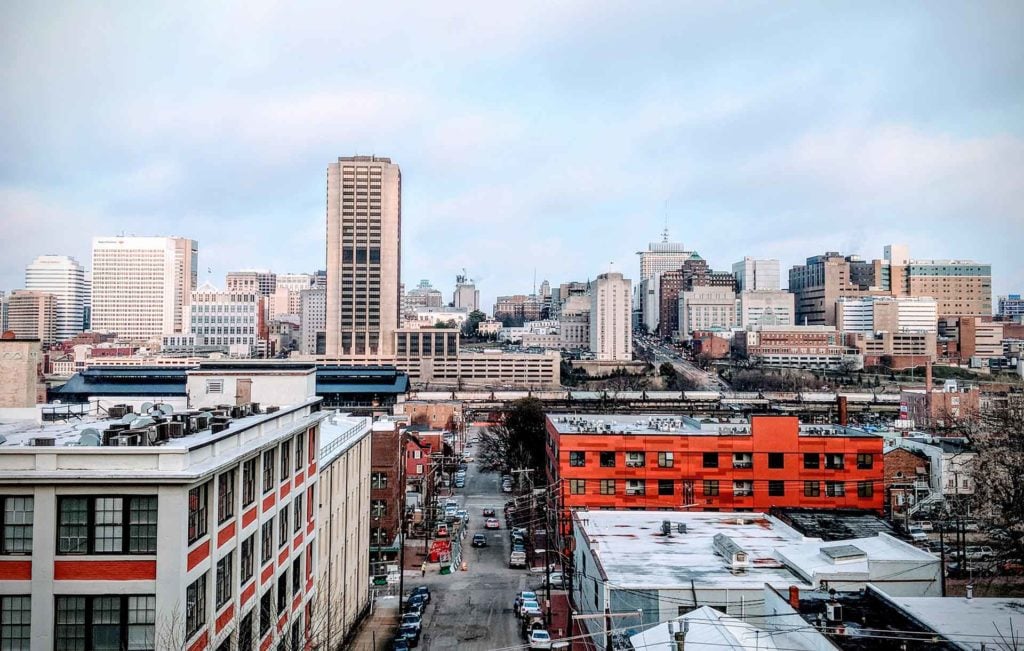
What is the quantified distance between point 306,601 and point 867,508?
26874 mm

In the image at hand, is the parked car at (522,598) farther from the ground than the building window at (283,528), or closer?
closer

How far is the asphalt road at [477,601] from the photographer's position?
29109 millimetres

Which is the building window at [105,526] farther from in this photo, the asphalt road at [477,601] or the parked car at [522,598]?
the parked car at [522,598]

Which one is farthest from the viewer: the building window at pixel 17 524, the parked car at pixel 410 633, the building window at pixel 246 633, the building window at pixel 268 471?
the parked car at pixel 410 633

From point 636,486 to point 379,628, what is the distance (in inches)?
527

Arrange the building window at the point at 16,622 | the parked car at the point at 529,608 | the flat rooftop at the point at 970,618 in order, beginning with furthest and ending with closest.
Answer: the parked car at the point at 529,608, the flat rooftop at the point at 970,618, the building window at the point at 16,622

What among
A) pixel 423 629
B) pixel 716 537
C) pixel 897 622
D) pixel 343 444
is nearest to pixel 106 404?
pixel 343 444

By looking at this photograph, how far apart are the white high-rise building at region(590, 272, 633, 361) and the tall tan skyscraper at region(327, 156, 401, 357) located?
4870 centimetres

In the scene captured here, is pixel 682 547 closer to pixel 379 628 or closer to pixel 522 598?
pixel 522 598

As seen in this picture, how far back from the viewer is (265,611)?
731 inches

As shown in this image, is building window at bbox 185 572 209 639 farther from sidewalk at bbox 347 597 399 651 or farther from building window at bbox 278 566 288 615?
sidewalk at bbox 347 597 399 651

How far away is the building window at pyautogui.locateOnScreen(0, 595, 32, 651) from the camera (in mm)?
13023

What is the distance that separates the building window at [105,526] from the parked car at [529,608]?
66.0ft

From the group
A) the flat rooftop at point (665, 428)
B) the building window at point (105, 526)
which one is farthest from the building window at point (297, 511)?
the flat rooftop at point (665, 428)
